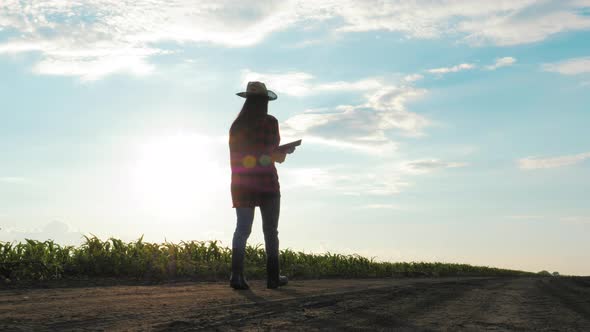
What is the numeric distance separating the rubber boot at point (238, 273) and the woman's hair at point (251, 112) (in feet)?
4.89

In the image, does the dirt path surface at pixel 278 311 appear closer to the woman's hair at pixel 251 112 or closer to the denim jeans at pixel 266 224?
the denim jeans at pixel 266 224

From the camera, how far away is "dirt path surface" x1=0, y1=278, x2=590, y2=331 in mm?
3402

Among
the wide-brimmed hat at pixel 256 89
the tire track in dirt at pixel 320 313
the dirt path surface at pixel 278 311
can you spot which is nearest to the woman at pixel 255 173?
the wide-brimmed hat at pixel 256 89

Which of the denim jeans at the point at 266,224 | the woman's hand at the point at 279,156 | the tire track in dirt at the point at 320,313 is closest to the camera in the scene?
the tire track in dirt at the point at 320,313

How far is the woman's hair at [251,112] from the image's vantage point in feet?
21.0

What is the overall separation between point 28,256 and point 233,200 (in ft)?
9.59

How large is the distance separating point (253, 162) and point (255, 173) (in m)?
0.14

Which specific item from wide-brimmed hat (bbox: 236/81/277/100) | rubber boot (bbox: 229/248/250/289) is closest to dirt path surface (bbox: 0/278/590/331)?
rubber boot (bbox: 229/248/250/289)

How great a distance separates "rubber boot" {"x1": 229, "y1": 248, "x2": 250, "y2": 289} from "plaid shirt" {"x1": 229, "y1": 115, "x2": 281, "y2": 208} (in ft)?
1.88

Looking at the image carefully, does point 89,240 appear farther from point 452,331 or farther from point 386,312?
point 452,331

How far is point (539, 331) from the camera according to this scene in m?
3.55

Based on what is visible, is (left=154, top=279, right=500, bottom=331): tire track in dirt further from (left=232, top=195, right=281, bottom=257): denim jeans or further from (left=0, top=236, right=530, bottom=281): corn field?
(left=0, top=236, right=530, bottom=281): corn field

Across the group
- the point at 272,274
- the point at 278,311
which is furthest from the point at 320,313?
the point at 272,274

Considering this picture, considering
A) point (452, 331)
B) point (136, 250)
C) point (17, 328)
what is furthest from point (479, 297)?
point (136, 250)
